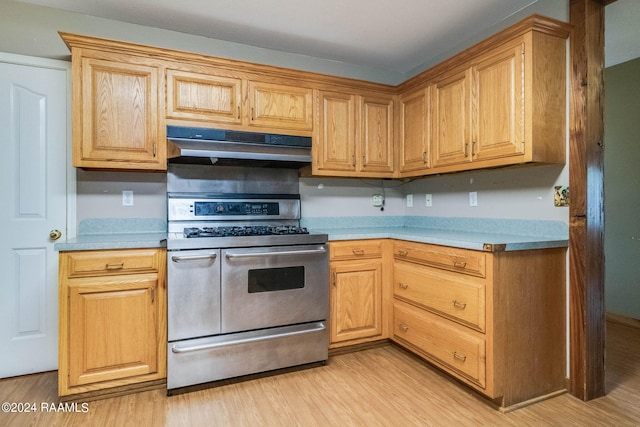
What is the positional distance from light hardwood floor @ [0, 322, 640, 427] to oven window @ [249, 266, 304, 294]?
0.58 meters

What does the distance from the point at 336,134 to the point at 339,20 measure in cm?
81

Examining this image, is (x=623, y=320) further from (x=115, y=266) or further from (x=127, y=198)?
(x=127, y=198)

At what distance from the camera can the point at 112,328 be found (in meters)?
1.98

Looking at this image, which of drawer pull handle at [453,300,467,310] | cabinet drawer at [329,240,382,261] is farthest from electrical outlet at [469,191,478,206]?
drawer pull handle at [453,300,467,310]

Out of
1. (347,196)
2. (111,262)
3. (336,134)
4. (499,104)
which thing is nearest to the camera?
(111,262)

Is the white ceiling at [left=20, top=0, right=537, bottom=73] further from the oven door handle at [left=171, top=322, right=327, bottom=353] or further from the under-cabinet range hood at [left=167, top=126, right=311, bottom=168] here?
the oven door handle at [left=171, top=322, right=327, bottom=353]

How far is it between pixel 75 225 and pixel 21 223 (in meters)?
0.30

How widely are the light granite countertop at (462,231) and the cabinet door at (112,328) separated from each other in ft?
4.15

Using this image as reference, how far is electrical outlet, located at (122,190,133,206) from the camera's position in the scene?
2.51 metres

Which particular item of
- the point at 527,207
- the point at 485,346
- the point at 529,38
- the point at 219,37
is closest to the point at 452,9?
the point at 529,38

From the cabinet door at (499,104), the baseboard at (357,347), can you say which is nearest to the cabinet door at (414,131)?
the cabinet door at (499,104)

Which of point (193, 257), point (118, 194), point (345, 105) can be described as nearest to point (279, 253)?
point (193, 257)

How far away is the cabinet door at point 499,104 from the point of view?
6.49 feet

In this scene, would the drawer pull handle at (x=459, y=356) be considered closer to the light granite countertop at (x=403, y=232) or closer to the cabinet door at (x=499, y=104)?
the light granite countertop at (x=403, y=232)
